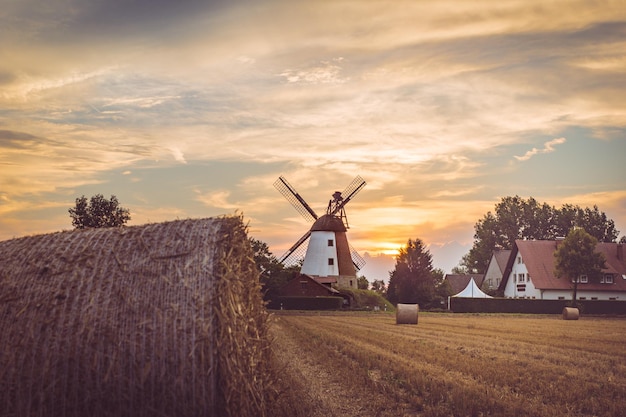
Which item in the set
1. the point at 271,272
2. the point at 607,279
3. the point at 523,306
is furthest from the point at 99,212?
the point at 607,279

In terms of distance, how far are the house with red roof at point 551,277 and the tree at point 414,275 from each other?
1643 cm

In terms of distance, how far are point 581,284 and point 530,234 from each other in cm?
4423

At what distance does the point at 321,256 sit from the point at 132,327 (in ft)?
234

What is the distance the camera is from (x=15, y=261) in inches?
384

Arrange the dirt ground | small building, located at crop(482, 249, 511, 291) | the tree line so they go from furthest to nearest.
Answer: small building, located at crop(482, 249, 511, 291) < the tree line < the dirt ground

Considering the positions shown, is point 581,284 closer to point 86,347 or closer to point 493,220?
point 493,220

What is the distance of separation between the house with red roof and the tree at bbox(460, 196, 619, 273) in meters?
36.6

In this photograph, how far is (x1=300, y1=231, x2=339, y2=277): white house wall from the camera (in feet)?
262

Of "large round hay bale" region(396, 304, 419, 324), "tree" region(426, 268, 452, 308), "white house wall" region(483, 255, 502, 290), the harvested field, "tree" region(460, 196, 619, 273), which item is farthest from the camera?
"tree" region(460, 196, 619, 273)

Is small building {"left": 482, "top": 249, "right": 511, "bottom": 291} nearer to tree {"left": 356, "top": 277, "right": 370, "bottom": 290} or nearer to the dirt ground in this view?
tree {"left": 356, "top": 277, "right": 370, "bottom": 290}

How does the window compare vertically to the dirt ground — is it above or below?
above

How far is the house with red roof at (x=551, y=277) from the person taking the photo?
83.3 meters

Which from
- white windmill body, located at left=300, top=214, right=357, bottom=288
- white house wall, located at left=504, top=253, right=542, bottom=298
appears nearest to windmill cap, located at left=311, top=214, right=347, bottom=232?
white windmill body, located at left=300, top=214, right=357, bottom=288

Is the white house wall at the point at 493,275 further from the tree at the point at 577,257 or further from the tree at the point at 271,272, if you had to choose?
the tree at the point at 271,272
